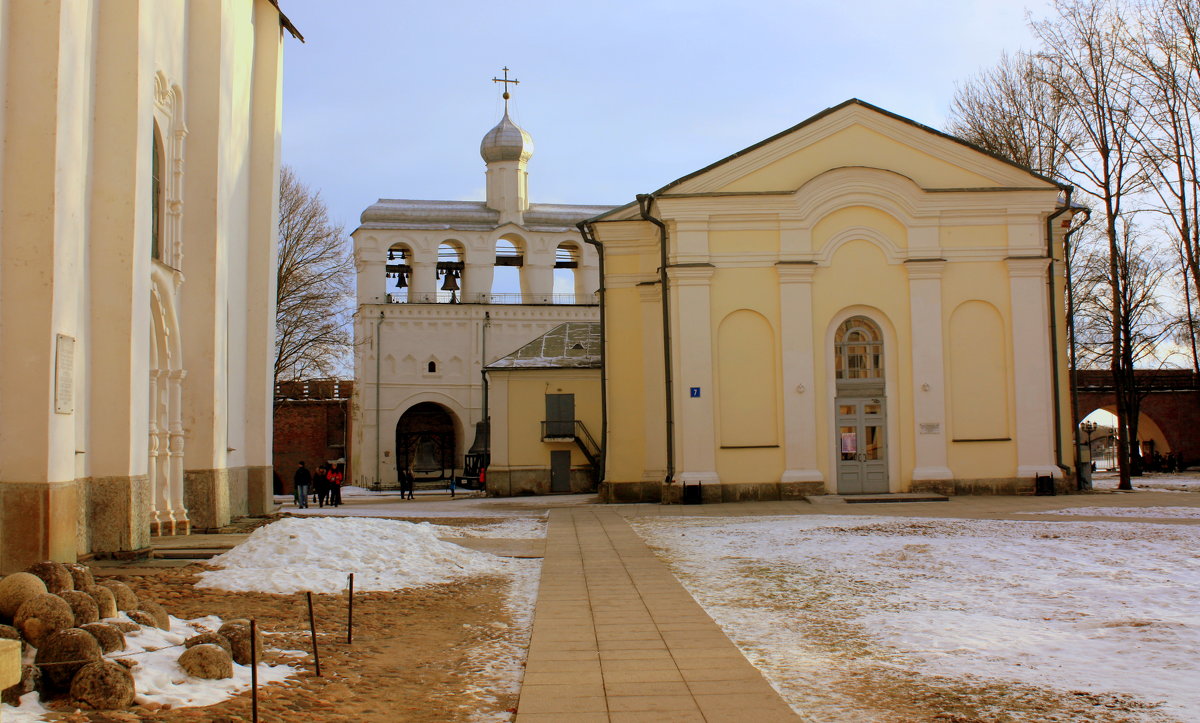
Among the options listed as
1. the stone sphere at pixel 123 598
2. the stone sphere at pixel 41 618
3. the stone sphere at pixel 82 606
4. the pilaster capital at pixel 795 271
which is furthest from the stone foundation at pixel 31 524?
the pilaster capital at pixel 795 271

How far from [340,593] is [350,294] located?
101 feet

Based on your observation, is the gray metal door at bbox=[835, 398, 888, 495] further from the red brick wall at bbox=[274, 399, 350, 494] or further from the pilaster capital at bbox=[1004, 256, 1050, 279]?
the red brick wall at bbox=[274, 399, 350, 494]

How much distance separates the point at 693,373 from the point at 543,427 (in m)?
10.5

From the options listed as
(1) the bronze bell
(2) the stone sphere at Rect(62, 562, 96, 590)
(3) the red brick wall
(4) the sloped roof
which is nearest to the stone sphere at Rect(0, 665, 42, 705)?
(2) the stone sphere at Rect(62, 562, 96, 590)

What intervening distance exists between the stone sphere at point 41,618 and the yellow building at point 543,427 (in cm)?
2653

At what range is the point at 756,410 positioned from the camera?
24219mm

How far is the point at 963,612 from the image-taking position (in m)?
9.30

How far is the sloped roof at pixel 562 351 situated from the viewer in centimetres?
3422

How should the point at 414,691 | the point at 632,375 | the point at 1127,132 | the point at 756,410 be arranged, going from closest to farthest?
the point at 414,691 → the point at 756,410 → the point at 632,375 → the point at 1127,132

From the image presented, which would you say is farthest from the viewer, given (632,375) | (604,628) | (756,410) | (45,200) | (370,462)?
(370,462)

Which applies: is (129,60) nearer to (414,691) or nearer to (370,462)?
(414,691)

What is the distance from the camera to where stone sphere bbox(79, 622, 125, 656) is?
670 centimetres

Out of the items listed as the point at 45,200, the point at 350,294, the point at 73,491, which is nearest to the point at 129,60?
the point at 45,200

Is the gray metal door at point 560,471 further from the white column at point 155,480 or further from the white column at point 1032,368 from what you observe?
the white column at point 155,480
